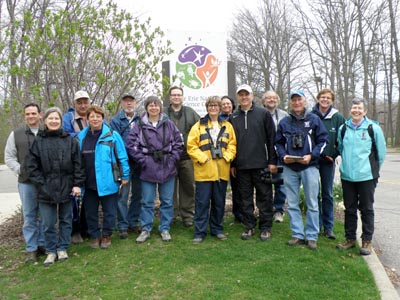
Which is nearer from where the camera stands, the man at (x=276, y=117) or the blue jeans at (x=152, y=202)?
the blue jeans at (x=152, y=202)

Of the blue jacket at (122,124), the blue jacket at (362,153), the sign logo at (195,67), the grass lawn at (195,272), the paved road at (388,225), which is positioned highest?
the sign logo at (195,67)

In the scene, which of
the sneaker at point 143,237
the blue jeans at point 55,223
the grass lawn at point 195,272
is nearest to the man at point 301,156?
A: the grass lawn at point 195,272

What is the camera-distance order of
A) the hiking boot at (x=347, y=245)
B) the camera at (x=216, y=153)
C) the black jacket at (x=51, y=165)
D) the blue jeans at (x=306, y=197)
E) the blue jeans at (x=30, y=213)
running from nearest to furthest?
the black jacket at (x=51, y=165) < the blue jeans at (x=30, y=213) < the blue jeans at (x=306, y=197) < the hiking boot at (x=347, y=245) < the camera at (x=216, y=153)

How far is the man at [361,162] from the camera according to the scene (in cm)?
466

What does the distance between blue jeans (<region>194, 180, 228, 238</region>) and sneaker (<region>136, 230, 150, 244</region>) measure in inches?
26.9

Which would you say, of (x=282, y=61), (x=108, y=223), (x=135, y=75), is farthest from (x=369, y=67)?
(x=108, y=223)

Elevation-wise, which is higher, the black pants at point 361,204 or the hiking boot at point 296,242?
the black pants at point 361,204

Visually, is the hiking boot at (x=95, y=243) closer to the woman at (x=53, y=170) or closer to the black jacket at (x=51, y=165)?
the woman at (x=53, y=170)

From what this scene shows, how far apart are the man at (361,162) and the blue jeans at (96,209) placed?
3.04 metres

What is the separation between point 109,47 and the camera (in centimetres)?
674

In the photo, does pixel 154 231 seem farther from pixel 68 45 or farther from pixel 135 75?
pixel 68 45

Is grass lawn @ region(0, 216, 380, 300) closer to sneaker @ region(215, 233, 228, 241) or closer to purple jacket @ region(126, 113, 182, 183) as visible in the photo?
sneaker @ region(215, 233, 228, 241)

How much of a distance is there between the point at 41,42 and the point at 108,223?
125 inches

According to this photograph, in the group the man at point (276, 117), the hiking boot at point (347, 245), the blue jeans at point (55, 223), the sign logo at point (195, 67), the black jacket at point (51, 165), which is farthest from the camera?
the sign logo at point (195, 67)
